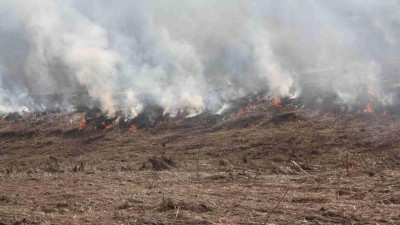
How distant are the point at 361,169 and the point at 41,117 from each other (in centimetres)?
3555

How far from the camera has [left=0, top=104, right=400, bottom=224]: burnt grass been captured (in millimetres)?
8438

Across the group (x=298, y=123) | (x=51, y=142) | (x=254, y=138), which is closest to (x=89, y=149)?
(x=51, y=142)

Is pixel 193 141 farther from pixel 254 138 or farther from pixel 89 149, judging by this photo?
pixel 89 149

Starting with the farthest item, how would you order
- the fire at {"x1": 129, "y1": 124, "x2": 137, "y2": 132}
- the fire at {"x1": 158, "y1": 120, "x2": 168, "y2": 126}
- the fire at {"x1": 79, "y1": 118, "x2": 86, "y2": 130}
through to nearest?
the fire at {"x1": 79, "y1": 118, "x2": 86, "y2": 130} → the fire at {"x1": 158, "y1": 120, "x2": 168, "y2": 126} → the fire at {"x1": 129, "y1": 124, "x2": 137, "y2": 132}

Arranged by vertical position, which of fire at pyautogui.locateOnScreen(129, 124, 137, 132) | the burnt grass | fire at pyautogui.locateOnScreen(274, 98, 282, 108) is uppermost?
fire at pyautogui.locateOnScreen(274, 98, 282, 108)

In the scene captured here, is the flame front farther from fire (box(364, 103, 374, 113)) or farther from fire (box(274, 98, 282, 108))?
fire (box(364, 103, 374, 113))

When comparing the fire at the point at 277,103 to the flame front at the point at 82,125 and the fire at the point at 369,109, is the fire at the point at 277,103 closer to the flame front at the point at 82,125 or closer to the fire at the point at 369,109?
the fire at the point at 369,109

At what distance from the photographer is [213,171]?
16.7 meters

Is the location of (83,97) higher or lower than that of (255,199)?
higher

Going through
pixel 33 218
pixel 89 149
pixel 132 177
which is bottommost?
pixel 33 218

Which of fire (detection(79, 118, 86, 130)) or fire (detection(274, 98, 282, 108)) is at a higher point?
fire (detection(274, 98, 282, 108))

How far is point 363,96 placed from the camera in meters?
29.3

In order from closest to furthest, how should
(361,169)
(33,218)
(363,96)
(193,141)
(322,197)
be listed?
(33,218), (322,197), (361,169), (193,141), (363,96)

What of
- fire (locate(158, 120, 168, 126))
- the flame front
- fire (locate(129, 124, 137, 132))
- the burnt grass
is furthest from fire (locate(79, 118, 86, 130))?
fire (locate(158, 120, 168, 126))
